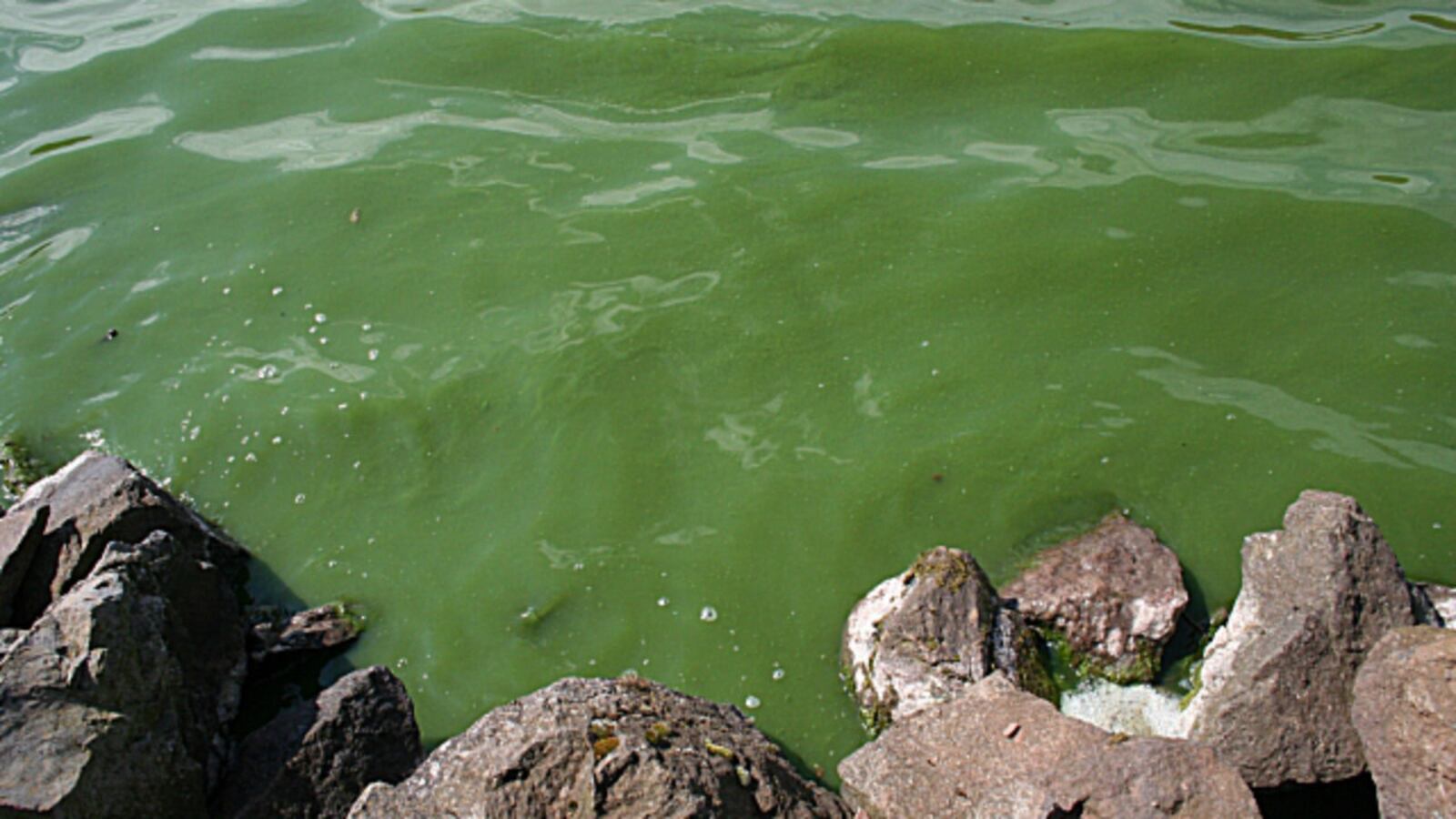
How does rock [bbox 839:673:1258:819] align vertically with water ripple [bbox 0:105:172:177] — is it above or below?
below

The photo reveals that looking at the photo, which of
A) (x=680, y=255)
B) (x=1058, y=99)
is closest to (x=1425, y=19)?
(x=1058, y=99)

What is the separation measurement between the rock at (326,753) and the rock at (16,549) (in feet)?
3.75

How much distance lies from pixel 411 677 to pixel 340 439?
143 centimetres

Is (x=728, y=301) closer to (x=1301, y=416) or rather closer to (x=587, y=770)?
(x=1301, y=416)

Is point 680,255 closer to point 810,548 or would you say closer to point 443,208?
point 443,208

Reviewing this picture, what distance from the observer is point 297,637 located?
4.42 m

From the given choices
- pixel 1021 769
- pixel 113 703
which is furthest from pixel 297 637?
pixel 1021 769

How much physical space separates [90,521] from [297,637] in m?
0.92

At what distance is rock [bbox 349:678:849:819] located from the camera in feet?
9.60

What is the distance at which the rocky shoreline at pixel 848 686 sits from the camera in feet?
10.2

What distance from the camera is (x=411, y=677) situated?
4.38 m

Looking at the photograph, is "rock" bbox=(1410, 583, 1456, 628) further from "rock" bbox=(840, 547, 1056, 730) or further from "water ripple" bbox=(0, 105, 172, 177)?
"water ripple" bbox=(0, 105, 172, 177)

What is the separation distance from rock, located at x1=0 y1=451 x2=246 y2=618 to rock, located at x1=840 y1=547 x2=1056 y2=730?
2806mm

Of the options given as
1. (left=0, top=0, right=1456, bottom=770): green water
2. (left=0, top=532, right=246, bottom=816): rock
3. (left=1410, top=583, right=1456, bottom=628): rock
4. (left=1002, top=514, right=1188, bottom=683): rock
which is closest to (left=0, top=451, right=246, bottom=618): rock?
(left=0, top=532, right=246, bottom=816): rock
